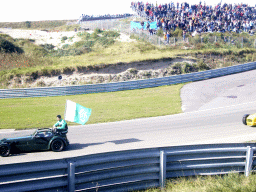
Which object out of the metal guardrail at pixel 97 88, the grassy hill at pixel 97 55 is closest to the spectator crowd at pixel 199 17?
the grassy hill at pixel 97 55

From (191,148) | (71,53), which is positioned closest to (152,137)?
(191,148)

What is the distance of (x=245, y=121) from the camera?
13.1 metres

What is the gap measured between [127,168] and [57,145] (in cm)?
542

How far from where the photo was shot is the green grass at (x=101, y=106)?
51.3ft

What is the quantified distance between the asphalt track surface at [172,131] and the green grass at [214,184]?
4518 mm

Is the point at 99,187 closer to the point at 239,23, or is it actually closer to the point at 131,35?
the point at 131,35

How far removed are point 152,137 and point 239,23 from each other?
35335 mm

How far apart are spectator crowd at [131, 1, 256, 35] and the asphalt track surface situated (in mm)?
19491

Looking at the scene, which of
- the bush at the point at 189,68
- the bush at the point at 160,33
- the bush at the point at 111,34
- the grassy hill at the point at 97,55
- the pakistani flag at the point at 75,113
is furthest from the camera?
the bush at the point at 111,34

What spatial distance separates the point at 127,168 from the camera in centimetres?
552

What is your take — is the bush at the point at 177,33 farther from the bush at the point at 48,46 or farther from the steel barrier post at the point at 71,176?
the steel barrier post at the point at 71,176

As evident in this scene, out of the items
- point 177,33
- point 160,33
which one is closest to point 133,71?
point 160,33

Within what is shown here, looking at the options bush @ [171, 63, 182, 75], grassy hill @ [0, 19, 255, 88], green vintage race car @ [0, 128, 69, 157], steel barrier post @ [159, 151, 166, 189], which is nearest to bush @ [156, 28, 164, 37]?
grassy hill @ [0, 19, 255, 88]

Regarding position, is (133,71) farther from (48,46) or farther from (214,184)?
(214,184)
